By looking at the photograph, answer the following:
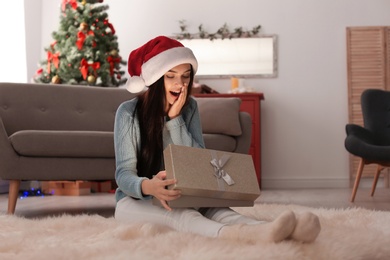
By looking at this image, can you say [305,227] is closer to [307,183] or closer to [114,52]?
[114,52]

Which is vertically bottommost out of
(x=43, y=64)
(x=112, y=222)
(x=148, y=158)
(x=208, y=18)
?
(x=112, y=222)

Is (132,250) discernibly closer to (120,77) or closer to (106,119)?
(106,119)

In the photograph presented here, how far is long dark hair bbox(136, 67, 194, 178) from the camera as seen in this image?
2238 millimetres

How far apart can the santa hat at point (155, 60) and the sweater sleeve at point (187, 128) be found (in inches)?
6.0

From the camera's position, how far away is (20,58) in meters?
6.28

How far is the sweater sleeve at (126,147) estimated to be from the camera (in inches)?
84.5

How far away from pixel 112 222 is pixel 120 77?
3914 mm

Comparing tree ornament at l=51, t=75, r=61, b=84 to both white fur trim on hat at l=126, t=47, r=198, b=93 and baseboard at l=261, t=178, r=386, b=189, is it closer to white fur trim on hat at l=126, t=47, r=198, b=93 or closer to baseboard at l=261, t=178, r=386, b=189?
baseboard at l=261, t=178, r=386, b=189

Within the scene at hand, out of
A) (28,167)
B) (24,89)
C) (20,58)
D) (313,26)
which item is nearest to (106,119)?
(24,89)

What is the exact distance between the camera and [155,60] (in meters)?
2.25

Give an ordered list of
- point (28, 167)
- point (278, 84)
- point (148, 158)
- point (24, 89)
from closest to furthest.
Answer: point (148, 158)
point (28, 167)
point (24, 89)
point (278, 84)

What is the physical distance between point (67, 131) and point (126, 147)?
4.66 feet

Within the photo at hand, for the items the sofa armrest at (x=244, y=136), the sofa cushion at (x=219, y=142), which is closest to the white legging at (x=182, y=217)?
the sofa cushion at (x=219, y=142)

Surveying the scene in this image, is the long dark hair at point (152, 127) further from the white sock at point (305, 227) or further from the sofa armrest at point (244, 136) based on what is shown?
the sofa armrest at point (244, 136)
